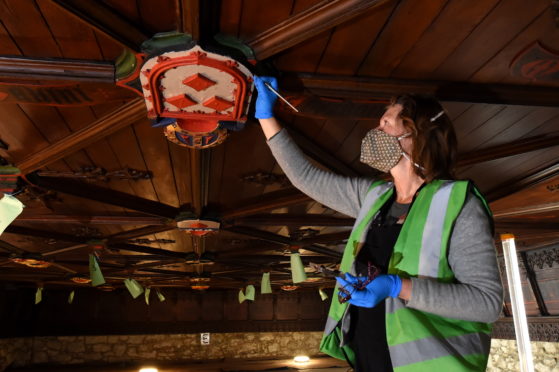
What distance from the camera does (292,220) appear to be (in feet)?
16.3

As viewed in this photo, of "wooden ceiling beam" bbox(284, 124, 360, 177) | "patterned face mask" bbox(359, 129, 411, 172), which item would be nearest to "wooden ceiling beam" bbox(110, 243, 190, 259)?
"wooden ceiling beam" bbox(284, 124, 360, 177)

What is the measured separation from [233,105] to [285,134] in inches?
30.2

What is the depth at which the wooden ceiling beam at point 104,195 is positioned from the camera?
11.7 feet

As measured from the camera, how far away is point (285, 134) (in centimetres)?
150

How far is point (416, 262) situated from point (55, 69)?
1.88 meters

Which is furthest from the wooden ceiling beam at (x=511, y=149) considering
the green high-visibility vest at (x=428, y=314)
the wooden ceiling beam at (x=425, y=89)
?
the green high-visibility vest at (x=428, y=314)

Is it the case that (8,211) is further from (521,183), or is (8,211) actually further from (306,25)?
(521,183)

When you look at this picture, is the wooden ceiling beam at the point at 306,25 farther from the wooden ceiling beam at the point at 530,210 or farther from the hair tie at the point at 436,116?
the wooden ceiling beam at the point at 530,210

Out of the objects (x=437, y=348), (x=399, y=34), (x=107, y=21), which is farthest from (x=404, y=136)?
(x=107, y=21)

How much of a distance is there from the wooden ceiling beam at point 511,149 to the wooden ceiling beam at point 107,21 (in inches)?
101

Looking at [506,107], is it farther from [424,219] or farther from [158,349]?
[158,349]

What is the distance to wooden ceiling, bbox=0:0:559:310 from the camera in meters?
1.68

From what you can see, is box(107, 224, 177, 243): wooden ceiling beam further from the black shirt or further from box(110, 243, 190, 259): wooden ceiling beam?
the black shirt

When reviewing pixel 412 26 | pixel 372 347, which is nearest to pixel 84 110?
pixel 412 26
